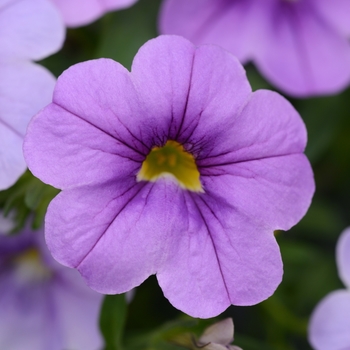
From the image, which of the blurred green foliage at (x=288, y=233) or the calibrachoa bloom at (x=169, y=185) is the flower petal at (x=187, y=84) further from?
the blurred green foliage at (x=288, y=233)

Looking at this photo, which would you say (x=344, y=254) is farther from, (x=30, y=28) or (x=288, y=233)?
(x=30, y=28)

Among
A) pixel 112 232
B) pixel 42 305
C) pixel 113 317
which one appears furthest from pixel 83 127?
pixel 42 305

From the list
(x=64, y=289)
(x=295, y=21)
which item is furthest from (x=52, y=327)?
(x=295, y=21)

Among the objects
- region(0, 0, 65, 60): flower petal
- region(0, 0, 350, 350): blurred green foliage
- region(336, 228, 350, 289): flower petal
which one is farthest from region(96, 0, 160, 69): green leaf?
region(336, 228, 350, 289): flower petal

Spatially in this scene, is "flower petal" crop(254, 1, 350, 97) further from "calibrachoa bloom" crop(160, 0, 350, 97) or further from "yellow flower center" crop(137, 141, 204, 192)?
"yellow flower center" crop(137, 141, 204, 192)

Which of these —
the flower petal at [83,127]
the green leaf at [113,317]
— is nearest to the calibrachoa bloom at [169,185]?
the flower petal at [83,127]

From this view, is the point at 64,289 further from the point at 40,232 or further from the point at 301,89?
the point at 301,89
